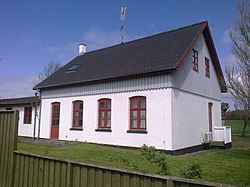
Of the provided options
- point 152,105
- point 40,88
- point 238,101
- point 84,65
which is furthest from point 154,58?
point 40,88

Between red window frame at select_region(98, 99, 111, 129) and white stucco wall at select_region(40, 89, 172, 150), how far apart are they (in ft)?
0.90

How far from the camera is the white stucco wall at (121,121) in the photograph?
12461 millimetres

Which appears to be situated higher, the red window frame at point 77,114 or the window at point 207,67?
the window at point 207,67

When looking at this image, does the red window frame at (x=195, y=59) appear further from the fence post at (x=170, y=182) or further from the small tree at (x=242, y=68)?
the fence post at (x=170, y=182)

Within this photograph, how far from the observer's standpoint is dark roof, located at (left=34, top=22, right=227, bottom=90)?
1346cm

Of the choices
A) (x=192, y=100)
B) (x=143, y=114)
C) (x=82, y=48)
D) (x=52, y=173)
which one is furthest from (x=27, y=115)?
(x=52, y=173)

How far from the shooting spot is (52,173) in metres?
4.34

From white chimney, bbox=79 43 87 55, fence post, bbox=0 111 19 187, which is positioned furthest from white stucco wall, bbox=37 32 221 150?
fence post, bbox=0 111 19 187

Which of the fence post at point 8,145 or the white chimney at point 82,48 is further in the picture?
the white chimney at point 82,48

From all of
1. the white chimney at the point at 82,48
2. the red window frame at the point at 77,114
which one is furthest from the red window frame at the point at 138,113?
the white chimney at the point at 82,48

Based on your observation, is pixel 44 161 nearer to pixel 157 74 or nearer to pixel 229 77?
pixel 157 74

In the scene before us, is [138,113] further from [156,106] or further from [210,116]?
[210,116]

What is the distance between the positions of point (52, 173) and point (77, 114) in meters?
12.7

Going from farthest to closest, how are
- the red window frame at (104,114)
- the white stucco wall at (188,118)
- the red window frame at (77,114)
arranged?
the red window frame at (77,114) < the red window frame at (104,114) < the white stucco wall at (188,118)
